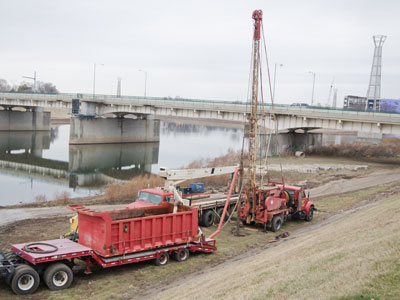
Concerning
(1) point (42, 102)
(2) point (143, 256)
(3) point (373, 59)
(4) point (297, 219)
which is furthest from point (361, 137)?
(2) point (143, 256)

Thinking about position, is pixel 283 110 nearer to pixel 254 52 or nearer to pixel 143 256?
pixel 254 52

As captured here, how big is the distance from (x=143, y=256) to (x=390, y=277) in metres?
7.93

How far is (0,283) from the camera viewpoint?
11992 millimetres

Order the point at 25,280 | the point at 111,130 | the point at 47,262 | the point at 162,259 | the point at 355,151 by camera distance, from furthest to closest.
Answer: the point at 111,130
the point at 355,151
the point at 162,259
the point at 47,262
the point at 25,280

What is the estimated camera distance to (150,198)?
1727 cm

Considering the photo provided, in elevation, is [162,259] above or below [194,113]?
below

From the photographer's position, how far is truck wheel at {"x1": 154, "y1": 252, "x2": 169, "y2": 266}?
1442 centimetres

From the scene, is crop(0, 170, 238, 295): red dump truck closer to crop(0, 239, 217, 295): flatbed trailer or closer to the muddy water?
crop(0, 239, 217, 295): flatbed trailer

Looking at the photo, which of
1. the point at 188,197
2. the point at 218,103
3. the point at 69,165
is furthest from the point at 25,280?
the point at 218,103

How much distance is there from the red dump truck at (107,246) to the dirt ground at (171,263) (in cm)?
38

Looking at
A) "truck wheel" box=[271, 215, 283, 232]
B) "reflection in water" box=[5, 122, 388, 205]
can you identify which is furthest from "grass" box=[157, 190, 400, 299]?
"reflection in water" box=[5, 122, 388, 205]

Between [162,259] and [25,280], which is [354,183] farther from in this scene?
[25,280]

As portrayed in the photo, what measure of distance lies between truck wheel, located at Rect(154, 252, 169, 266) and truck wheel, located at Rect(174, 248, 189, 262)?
16.9 inches

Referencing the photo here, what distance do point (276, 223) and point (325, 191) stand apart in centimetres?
1276
